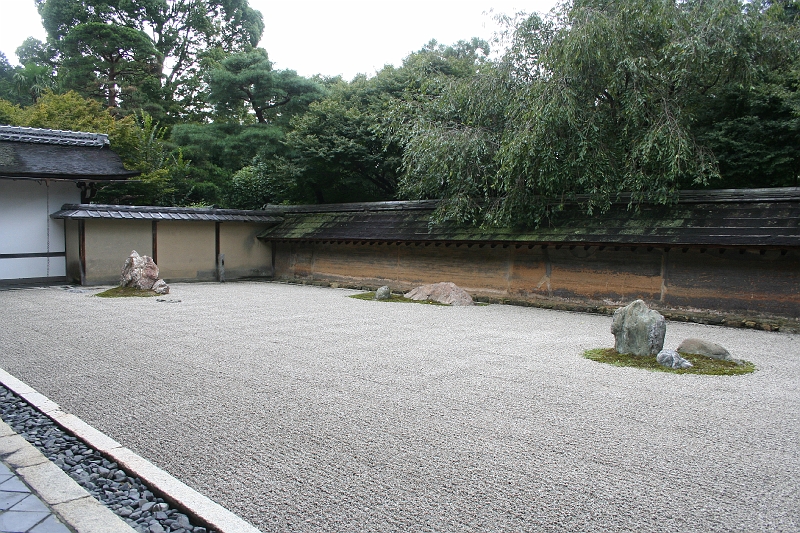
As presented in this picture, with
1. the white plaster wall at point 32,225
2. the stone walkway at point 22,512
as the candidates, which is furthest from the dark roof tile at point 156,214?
the stone walkway at point 22,512

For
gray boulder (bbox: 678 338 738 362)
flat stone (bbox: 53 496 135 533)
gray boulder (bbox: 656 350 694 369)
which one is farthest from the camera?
gray boulder (bbox: 678 338 738 362)

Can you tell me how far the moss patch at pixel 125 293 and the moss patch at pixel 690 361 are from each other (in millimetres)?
9461

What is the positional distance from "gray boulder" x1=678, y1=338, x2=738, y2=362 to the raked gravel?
0.41 m

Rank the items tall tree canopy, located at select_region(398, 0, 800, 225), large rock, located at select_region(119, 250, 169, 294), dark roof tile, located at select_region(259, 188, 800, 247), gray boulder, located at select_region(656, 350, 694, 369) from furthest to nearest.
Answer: large rock, located at select_region(119, 250, 169, 294)
tall tree canopy, located at select_region(398, 0, 800, 225)
dark roof tile, located at select_region(259, 188, 800, 247)
gray boulder, located at select_region(656, 350, 694, 369)

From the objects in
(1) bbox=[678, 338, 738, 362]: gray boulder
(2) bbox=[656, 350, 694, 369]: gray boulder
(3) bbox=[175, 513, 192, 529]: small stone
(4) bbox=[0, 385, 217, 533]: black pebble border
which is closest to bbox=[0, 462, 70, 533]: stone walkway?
(4) bbox=[0, 385, 217, 533]: black pebble border

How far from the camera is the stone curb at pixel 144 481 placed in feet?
8.85

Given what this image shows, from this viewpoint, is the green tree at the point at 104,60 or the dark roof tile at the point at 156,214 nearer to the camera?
the dark roof tile at the point at 156,214

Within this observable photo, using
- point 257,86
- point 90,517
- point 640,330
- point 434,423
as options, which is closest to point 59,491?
point 90,517

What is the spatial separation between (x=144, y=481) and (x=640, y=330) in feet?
17.6

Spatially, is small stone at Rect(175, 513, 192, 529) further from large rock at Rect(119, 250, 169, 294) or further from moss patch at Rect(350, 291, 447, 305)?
large rock at Rect(119, 250, 169, 294)

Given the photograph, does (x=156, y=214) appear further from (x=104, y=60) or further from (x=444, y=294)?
(x=104, y=60)

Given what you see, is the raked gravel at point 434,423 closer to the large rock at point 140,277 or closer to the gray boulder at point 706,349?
the gray boulder at point 706,349

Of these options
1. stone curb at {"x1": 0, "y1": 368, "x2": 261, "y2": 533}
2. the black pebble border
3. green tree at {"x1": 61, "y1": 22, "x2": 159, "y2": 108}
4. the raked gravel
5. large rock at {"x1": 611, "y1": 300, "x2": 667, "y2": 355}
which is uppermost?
green tree at {"x1": 61, "y1": 22, "x2": 159, "y2": 108}

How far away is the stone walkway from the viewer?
2.67 meters
